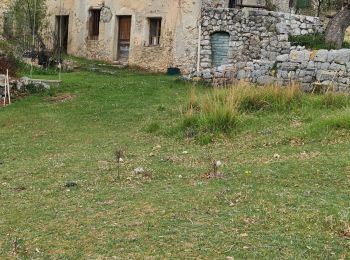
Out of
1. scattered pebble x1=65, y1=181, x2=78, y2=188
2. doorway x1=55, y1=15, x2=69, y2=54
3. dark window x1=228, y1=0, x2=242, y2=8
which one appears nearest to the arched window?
dark window x1=228, y1=0, x2=242, y2=8

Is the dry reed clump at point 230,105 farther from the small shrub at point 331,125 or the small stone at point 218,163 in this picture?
the small stone at point 218,163

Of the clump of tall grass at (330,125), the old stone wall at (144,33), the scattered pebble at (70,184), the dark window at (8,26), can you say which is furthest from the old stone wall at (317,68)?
the dark window at (8,26)

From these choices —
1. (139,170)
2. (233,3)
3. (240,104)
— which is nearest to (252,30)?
(233,3)

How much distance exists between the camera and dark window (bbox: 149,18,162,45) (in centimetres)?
2188

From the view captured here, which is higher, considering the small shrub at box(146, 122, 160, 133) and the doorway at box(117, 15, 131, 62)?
the doorway at box(117, 15, 131, 62)

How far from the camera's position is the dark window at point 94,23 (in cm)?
2441

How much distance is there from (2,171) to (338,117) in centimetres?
547

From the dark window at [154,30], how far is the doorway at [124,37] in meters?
1.26

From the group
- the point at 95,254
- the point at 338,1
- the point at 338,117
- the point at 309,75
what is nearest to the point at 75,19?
the point at 338,1

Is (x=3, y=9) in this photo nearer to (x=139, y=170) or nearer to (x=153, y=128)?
(x=153, y=128)

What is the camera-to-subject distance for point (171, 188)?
20.9 feet

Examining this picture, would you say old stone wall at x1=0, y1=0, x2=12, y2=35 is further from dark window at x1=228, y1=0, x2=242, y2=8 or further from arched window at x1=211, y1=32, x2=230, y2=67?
arched window at x1=211, y1=32, x2=230, y2=67

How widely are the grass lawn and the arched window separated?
872 centimetres

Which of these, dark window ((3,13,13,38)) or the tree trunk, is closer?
the tree trunk
